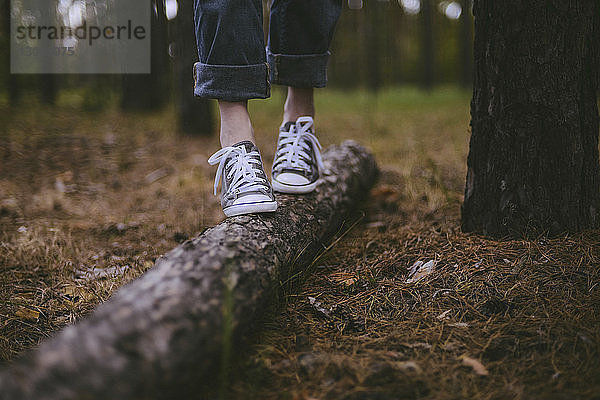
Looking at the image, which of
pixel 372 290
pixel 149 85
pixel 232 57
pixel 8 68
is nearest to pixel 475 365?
pixel 372 290

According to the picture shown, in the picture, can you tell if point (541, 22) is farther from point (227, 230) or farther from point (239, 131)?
point (227, 230)

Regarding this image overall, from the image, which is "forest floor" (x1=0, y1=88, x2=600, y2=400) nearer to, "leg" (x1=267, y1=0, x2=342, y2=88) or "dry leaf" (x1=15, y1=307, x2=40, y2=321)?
"dry leaf" (x1=15, y1=307, x2=40, y2=321)

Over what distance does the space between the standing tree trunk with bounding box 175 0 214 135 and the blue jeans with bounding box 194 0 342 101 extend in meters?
3.17

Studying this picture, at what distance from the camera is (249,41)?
5.46ft

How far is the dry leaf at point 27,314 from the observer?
1.62m

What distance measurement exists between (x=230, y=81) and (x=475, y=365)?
1231 millimetres

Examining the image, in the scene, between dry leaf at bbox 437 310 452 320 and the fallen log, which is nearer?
the fallen log

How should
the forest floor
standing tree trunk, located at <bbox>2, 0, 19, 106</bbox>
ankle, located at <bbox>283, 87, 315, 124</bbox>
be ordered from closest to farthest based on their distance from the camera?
the forest floor → ankle, located at <bbox>283, 87, 315, 124</bbox> → standing tree trunk, located at <bbox>2, 0, 19, 106</bbox>

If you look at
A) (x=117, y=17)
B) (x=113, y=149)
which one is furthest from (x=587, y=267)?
(x=117, y=17)

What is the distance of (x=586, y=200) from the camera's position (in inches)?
68.5

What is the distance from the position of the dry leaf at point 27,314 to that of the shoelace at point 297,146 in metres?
1.06

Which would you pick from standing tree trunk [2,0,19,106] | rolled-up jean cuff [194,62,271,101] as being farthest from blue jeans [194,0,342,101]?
standing tree trunk [2,0,19,106]

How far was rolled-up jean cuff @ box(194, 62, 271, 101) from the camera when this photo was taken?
1.67 meters

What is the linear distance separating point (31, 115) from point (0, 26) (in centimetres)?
194
